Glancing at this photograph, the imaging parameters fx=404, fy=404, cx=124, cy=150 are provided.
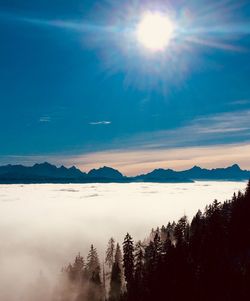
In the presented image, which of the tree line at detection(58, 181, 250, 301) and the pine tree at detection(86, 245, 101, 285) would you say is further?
the pine tree at detection(86, 245, 101, 285)

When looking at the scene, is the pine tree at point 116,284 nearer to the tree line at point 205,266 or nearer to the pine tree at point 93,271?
the pine tree at point 93,271

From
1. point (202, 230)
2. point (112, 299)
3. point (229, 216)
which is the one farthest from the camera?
point (112, 299)

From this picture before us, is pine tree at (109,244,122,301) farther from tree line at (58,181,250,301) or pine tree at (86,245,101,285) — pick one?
tree line at (58,181,250,301)

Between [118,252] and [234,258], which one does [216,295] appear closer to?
[234,258]

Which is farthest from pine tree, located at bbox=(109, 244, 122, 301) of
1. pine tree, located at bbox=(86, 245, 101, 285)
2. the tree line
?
the tree line

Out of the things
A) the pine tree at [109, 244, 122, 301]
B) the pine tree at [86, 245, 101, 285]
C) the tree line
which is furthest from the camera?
the pine tree at [86, 245, 101, 285]

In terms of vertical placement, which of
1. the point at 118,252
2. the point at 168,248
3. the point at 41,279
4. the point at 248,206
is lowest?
the point at 41,279

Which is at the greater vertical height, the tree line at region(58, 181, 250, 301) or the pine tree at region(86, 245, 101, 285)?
the tree line at region(58, 181, 250, 301)

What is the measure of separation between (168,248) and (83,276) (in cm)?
6488

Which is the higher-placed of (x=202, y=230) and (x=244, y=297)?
(x=202, y=230)

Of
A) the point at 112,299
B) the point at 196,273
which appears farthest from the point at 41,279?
the point at 196,273

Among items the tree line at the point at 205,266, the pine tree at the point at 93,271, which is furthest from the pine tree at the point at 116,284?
the tree line at the point at 205,266

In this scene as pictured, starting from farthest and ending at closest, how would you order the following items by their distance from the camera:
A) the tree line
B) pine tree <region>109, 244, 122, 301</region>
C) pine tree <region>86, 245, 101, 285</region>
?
pine tree <region>86, 245, 101, 285</region> → pine tree <region>109, 244, 122, 301</region> → the tree line

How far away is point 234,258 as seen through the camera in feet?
284
